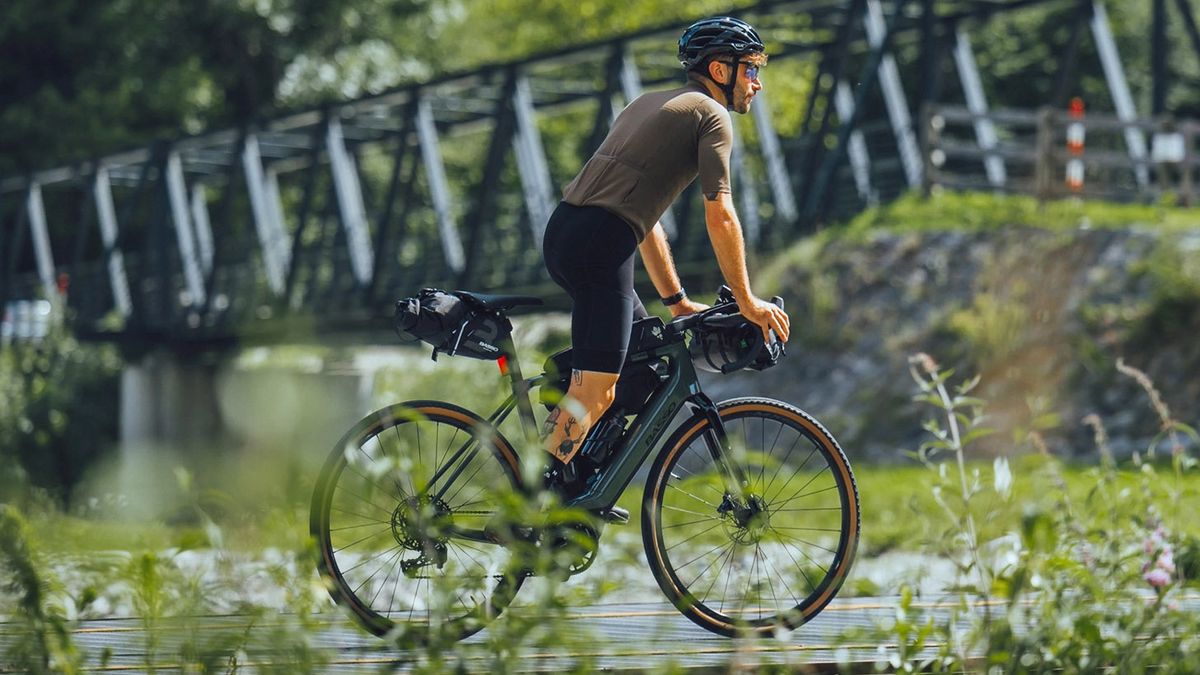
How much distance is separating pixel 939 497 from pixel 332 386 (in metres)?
15.3

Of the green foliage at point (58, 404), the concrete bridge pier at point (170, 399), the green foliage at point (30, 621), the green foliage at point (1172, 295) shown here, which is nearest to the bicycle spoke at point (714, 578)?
the green foliage at point (30, 621)

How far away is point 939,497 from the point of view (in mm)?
4820

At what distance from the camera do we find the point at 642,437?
543 centimetres

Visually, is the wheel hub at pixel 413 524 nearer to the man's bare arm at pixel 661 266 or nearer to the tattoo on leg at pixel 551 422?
the tattoo on leg at pixel 551 422

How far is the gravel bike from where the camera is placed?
17.2 feet

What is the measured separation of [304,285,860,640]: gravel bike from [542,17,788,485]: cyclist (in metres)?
0.11

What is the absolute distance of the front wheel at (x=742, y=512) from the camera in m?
5.43

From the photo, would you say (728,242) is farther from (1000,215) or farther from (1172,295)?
(1000,215)

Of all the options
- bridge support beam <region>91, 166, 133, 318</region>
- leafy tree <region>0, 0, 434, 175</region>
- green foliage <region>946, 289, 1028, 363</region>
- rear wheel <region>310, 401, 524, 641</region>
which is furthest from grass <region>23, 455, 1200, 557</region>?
leafy tree <region>0, 0, 434, 175</region>

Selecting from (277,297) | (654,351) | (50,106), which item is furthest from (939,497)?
(50,106)

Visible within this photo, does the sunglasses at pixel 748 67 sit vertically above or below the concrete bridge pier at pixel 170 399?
below

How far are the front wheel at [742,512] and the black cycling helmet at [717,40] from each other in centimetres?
96

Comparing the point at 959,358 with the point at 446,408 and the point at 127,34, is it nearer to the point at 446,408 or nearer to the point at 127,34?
the point at 446,408

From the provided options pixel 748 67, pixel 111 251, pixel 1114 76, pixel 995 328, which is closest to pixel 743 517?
pixel 748 67
